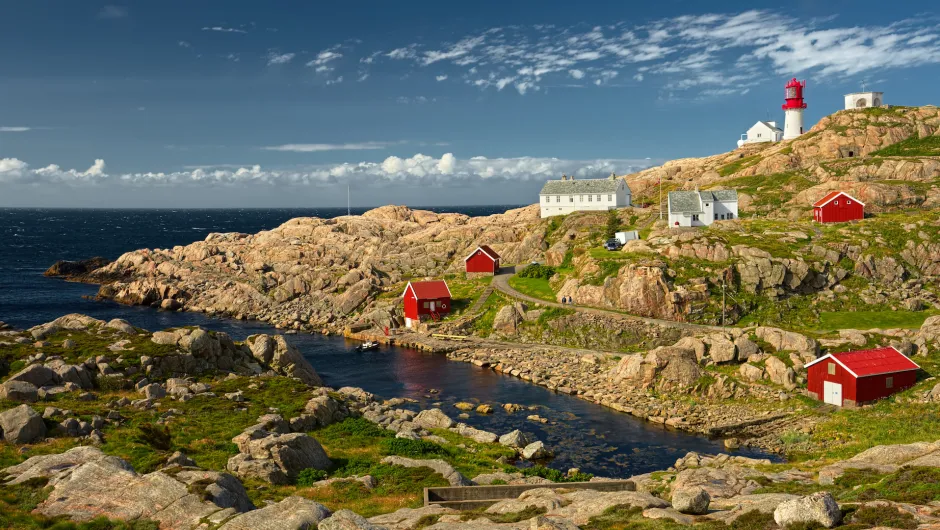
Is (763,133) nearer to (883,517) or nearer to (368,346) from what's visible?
(368,346)

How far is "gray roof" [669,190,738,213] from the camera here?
98.1 metres

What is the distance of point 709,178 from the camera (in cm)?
13175

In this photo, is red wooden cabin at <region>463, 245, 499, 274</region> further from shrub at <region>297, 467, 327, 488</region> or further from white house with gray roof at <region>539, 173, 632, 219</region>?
shrub at <region>297, 467, 327, 488</region>

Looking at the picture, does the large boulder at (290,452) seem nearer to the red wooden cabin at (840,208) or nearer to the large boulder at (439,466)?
the large boulder at (439,466)

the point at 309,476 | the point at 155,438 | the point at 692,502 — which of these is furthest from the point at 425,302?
the point at 692,502

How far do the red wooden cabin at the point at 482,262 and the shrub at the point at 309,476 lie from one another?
6906 cm

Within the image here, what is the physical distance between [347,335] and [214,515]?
68.1m

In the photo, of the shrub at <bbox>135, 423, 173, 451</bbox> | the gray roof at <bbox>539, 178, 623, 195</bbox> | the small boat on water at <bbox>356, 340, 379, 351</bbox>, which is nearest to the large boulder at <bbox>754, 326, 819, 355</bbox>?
the small boat on water at <bbox>356, 340, 379, 351</bbox>

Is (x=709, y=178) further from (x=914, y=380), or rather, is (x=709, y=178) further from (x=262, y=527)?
(x=262, y=527)

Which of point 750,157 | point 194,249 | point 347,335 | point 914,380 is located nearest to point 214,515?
point 914,380

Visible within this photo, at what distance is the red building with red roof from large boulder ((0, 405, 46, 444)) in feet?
170

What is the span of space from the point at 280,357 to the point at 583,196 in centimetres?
7396

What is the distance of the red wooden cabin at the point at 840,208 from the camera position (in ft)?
295

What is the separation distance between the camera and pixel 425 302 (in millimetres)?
85062
